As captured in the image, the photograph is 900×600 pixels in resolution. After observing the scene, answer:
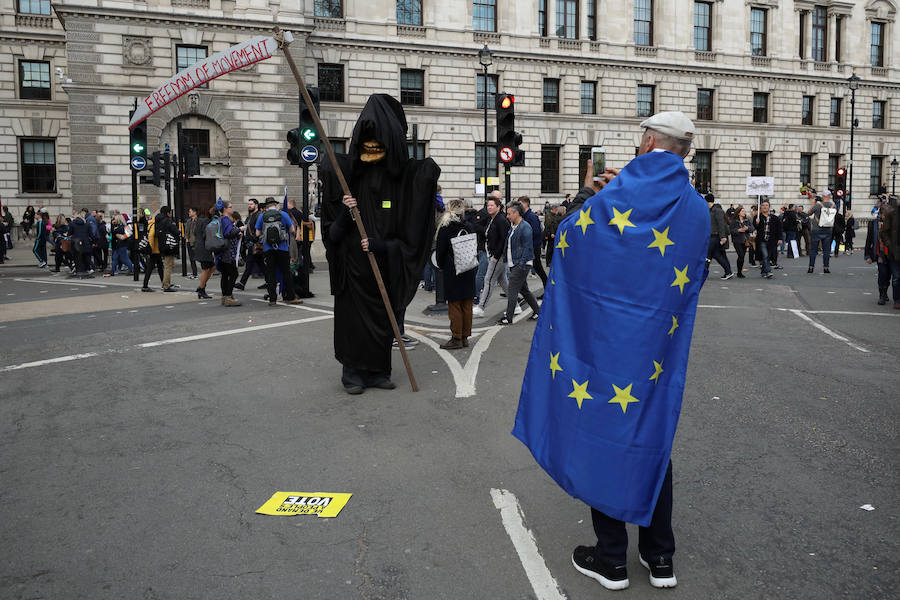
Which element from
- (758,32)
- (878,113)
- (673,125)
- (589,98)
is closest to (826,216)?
(673,125)

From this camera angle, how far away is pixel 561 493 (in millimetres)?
4230

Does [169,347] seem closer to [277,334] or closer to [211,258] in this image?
[277,334]

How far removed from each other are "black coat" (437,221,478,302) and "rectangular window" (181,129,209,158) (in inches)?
→ 1064

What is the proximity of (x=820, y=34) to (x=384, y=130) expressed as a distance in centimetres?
5029

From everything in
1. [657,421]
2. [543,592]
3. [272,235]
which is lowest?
[543,592]

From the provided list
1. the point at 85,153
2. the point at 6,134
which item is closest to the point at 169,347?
the point at 85,153

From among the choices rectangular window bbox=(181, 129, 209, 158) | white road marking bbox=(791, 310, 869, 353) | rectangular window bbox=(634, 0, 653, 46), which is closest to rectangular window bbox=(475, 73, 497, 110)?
rectangular window bbox=(634, 0, 653, 46)

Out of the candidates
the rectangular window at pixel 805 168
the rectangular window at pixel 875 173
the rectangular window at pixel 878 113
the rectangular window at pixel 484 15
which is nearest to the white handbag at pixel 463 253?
the rectangular window at pixel 484 15

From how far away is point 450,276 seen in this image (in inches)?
352

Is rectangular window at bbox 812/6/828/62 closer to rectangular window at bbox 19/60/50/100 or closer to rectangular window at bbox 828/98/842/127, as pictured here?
rectangular window at bbox 828/98/842/127

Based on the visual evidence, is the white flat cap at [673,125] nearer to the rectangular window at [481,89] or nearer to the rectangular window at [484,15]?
the rectangular window at [481,89]

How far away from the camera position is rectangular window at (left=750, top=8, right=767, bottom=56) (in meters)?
45.6

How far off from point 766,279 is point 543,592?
53.8 ft

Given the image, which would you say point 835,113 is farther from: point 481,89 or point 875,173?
point 481,89
